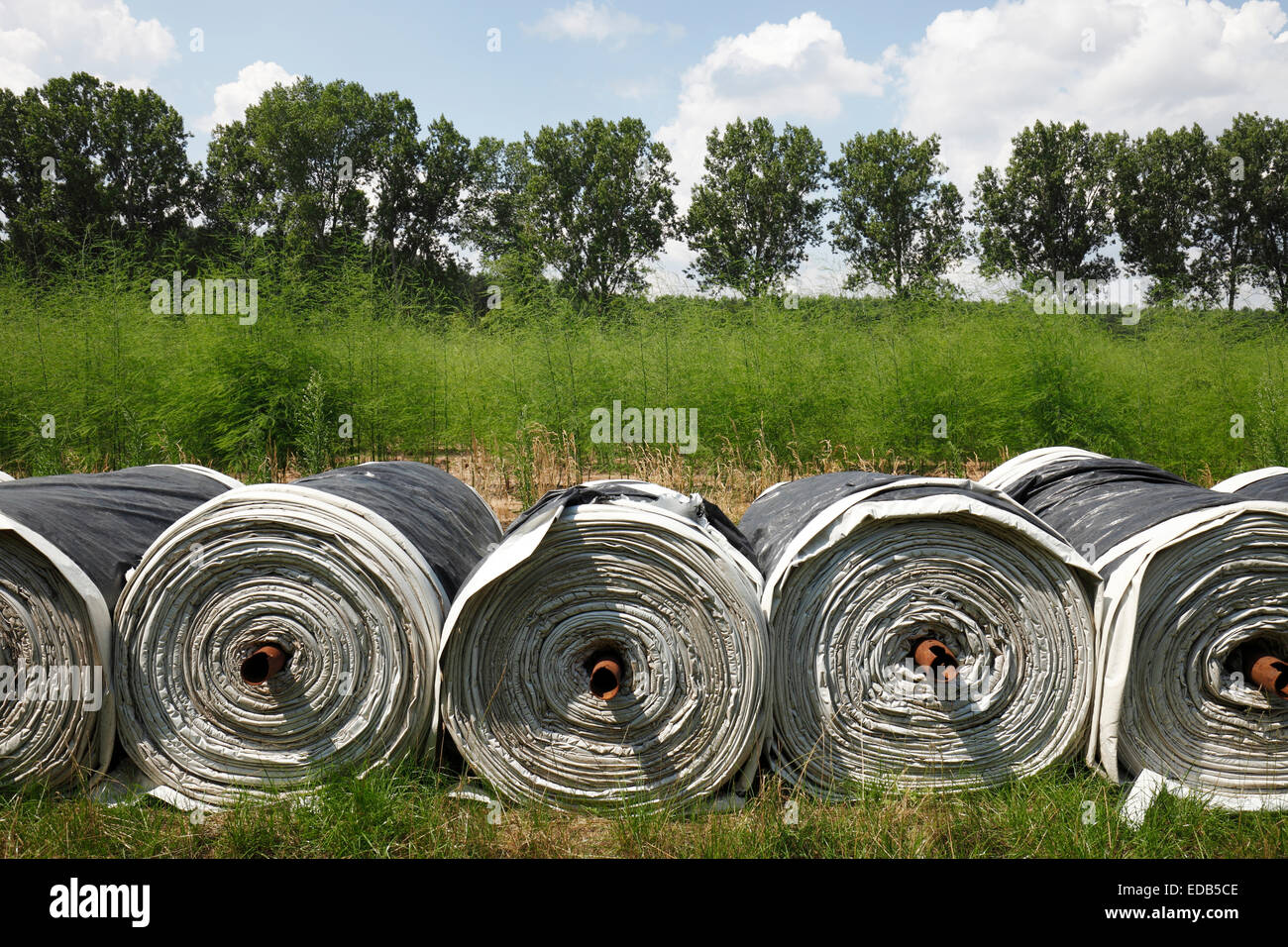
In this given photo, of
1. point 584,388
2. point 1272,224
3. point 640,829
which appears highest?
point 1272,224

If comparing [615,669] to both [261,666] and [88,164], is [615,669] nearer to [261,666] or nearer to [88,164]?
[261,666]

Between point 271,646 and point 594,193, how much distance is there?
1030 inches

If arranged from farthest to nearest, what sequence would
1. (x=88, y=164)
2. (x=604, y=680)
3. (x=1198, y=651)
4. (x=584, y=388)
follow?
(x=88, y=164) → (x=584, y=388) → (x=1198, y=651) → (x=604, y=680)

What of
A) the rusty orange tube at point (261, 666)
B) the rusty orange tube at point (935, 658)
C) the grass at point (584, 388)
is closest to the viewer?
the rusty orange tube at point (261, 666)

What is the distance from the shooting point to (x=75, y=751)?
248 cm

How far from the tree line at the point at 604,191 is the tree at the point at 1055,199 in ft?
0.21

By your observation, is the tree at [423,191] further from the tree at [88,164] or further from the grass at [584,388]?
the grass at [584,388]

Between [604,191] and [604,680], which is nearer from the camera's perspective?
[604,680]

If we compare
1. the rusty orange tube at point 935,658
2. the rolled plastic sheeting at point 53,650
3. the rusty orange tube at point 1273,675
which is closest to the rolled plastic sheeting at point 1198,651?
the rusty orange tube at point 1273,675

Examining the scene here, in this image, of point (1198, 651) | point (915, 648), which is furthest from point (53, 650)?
point (1198, 651)

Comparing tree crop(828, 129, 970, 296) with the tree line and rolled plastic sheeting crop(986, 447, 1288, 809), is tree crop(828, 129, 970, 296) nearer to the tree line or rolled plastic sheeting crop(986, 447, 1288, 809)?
the tree line

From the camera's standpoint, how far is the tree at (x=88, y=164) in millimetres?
22953

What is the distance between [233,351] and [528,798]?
6224 mm

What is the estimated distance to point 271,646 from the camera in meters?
2.45
